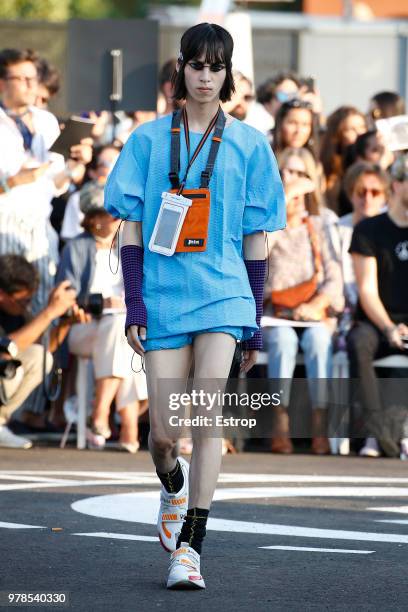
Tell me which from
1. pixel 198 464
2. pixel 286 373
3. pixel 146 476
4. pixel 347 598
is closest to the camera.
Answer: pixel 347 598

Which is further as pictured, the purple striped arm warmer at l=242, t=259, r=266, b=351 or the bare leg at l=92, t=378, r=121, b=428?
the bare leg at l=92, t=378, r=121, b=428

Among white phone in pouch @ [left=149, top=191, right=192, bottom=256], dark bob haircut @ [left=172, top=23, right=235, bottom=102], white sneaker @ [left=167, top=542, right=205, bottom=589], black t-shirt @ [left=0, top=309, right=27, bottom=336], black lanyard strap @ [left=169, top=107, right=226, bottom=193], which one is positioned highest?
dark bob haircut @ [left=172, top=23, right=235, bottom=102]

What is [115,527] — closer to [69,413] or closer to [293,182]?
[69,413]

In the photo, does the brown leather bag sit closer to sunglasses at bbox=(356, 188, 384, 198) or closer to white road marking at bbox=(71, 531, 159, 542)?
sunglasses at bbox=(356, 188, 384, 198)

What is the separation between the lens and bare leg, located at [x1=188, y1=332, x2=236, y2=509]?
6250 millimetres

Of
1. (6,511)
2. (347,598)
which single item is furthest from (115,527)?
(347,598)

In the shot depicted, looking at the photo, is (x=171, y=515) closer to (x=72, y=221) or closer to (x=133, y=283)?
(x=133, y=283)

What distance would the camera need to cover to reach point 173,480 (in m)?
6.71

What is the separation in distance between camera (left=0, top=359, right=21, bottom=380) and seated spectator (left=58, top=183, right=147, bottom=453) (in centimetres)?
147

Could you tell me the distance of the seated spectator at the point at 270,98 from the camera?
584 inches

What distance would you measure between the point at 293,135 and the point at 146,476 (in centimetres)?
431

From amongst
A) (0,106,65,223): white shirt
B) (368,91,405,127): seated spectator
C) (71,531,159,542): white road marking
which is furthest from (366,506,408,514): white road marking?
(368,91,405,127): seated spectator

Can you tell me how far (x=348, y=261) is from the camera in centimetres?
1304

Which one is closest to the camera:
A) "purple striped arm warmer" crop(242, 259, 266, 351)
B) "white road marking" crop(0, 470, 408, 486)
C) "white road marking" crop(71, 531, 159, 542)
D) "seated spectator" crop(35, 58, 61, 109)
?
"purple striped arm warmer" crop(242, 259, 266, 351)
